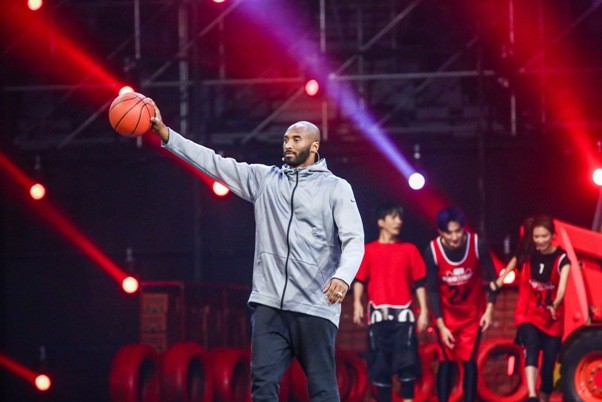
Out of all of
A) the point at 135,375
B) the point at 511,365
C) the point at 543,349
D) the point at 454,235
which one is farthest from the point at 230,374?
the point at 543,349

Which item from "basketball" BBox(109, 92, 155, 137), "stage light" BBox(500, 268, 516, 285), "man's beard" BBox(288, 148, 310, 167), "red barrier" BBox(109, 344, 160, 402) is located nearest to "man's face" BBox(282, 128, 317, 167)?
"man's beard" BBox(288, 148, 310, 167)

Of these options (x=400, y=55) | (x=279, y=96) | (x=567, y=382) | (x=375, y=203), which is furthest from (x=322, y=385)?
(x=279, y=96)

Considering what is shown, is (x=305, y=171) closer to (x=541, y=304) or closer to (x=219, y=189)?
(x=541, y=304)

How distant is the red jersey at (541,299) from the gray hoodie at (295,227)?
3.92 meters

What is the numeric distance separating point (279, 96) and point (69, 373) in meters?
4.51

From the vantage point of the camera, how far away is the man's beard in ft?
24.9

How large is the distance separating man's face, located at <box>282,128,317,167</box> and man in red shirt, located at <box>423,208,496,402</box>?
3733 millimetres

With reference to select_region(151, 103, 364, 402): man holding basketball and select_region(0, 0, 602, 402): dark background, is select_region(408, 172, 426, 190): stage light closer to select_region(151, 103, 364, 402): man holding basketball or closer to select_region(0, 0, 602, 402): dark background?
select_region(0, 0, 602, 402): dark background

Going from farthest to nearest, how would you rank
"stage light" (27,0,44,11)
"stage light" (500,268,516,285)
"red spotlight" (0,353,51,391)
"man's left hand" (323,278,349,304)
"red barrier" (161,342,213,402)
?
"stage light" (27,0,44,11), "red spotlight" (0,353,51,391), "red barrier" (161,342,213,402), "stage light" (500,268,516,285), "man's left hand" (323,278,349,304)

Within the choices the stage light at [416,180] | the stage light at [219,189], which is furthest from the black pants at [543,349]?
the stage light at [219,189]

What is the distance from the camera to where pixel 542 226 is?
11156 mm

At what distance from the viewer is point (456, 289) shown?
1118 cm

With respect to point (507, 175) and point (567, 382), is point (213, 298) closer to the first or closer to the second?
point (507, 175)

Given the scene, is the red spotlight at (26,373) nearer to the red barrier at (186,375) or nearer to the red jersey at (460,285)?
the red barrier at (186,375)
